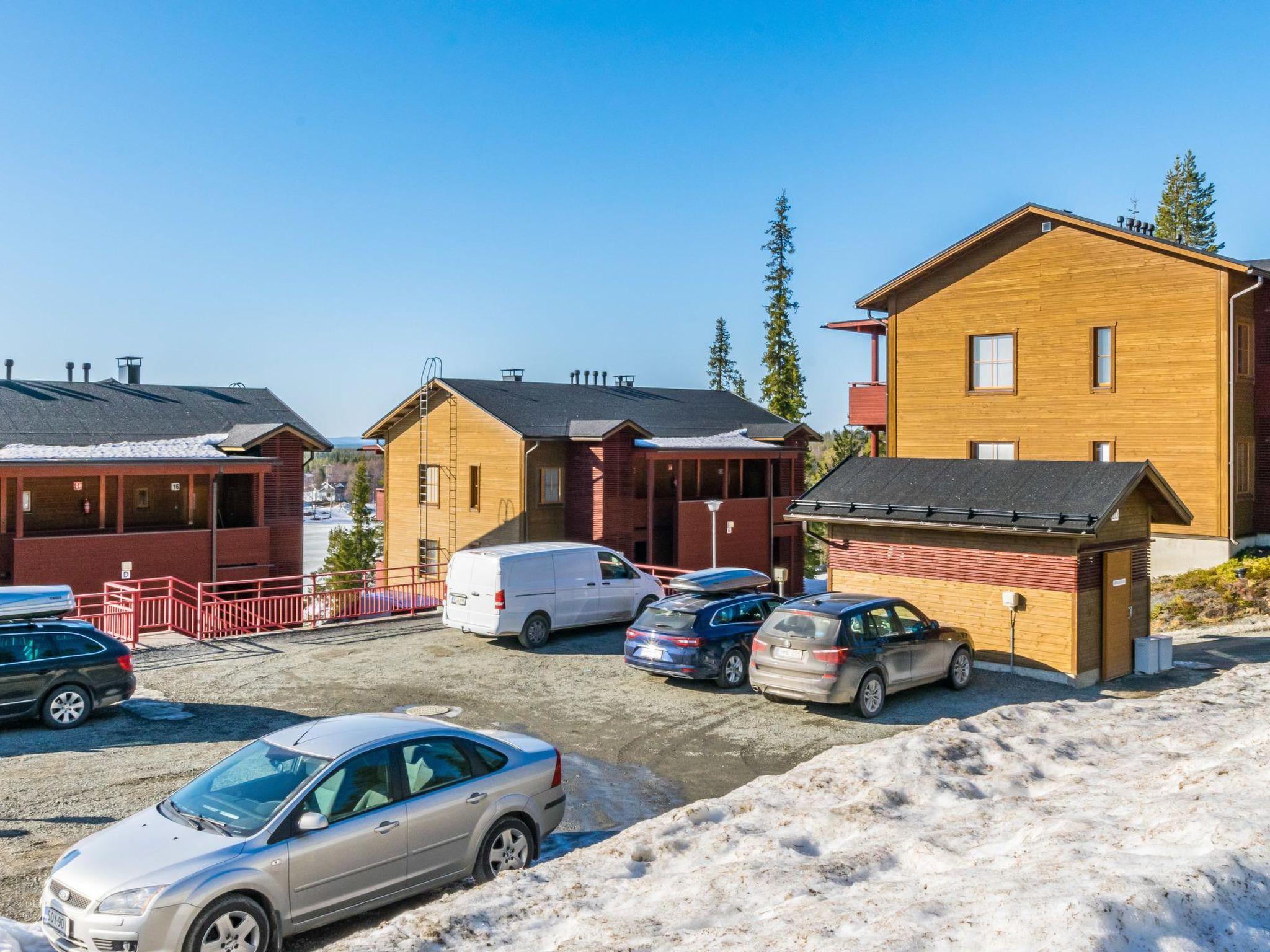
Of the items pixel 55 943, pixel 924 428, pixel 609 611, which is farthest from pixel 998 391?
pixel 55 943

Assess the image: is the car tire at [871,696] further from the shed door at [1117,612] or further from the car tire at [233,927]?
the car tire at [233,927]

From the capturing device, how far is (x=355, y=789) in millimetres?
8062

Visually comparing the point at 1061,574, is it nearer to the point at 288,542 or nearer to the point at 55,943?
the point at 55,943

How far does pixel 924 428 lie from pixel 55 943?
28639 millimetres

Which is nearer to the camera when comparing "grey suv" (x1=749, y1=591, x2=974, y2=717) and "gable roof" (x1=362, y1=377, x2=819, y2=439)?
"grey suv" (x1=749, y1=591, x2=974, y2=717)

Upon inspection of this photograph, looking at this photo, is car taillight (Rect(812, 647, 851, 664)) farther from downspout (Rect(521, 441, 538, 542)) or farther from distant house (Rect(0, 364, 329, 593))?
downspout (Rect(521, 441, 538, 542))

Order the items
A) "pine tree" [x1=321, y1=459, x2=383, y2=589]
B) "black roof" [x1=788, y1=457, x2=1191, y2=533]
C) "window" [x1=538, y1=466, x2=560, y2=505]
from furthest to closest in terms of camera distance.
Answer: "pine tree" [x1=321, y1=459, x2=383, y2=589] < "window" [x1=538, y1=466, x2=560, y2=505] < "black roof" [x1=788, y1=457, x2=1191, y2=533]

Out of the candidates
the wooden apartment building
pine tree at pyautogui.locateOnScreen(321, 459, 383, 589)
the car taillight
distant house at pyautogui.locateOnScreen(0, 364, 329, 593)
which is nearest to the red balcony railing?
the wooden apartment building

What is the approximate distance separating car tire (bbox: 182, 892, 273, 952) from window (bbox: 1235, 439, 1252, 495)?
27192mm

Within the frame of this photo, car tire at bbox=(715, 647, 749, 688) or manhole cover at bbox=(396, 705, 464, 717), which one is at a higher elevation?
car tire at bbox=(715, 647, 749, 688)

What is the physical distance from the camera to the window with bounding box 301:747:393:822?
785 centimetres

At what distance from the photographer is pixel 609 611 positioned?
849 inches

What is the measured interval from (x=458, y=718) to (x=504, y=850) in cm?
606

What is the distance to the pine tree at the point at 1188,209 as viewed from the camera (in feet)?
229
